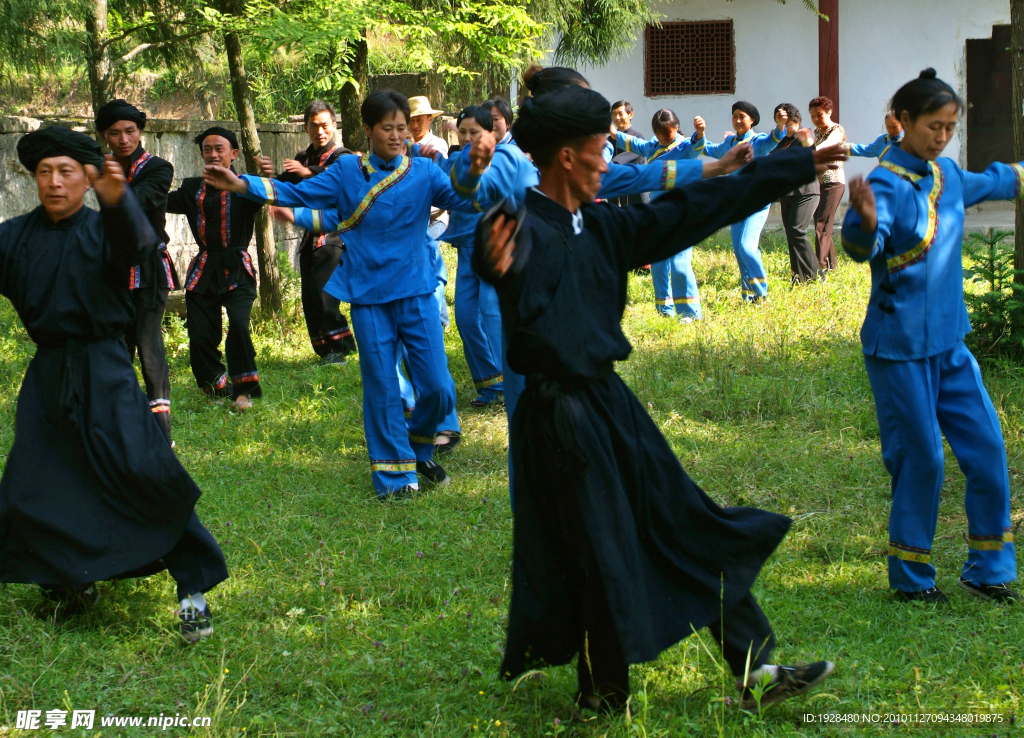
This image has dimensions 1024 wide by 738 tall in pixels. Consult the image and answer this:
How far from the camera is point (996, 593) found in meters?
3.80

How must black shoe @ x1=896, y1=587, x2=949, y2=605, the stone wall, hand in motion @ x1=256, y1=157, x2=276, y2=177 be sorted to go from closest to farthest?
1. black shoe @ x1=896, y1=587, x2=949, y2=605
2. hand in motion @ x1=256, y1=157, x2=276, y2=177
3. the stone wall

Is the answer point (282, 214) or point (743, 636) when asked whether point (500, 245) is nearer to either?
point (743, 636)

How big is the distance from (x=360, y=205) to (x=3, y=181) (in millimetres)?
5244

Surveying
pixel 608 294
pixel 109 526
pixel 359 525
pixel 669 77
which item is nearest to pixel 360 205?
pixel 359 525

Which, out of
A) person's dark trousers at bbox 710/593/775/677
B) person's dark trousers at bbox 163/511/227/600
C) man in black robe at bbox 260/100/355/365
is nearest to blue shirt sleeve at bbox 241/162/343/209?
person's dark trousers at bbox 163/511/227/600

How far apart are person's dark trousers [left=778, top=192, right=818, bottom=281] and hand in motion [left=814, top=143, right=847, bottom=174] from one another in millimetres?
6811

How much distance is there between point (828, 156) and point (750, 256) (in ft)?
20.2

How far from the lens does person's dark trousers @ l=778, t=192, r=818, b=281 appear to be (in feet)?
32.0

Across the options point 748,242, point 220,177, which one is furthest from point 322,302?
point 748,242

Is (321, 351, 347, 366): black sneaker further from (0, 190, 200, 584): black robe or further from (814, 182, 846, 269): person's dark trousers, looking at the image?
(814, 182, 846, 269): person's dark trousers

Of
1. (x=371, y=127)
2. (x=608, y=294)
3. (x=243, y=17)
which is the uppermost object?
(x=243, y=17)

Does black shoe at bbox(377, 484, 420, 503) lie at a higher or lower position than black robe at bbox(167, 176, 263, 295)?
lower

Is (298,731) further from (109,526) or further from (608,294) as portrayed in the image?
(608,294)

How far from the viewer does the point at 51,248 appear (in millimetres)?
3635
